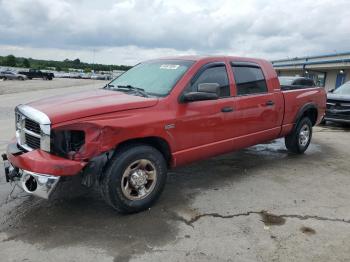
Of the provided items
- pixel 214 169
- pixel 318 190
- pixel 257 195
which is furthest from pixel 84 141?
pixel 318 190

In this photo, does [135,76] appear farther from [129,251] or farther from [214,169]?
[129,251]

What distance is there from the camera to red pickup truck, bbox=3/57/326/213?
391cm

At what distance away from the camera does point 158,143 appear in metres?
4.66

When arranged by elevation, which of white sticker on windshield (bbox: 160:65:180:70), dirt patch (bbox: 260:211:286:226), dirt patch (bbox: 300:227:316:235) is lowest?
dirt patch (bbox: 260:211:286:226)

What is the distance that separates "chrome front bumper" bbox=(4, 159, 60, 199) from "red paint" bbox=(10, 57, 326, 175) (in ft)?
0.30

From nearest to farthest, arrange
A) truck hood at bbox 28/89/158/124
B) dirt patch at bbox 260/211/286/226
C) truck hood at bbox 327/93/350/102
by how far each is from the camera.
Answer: truck hood at bbox 28/89/158/124, dirt patch at bbox 260/211/286/226, truck hood at bbox 327/93/350/102

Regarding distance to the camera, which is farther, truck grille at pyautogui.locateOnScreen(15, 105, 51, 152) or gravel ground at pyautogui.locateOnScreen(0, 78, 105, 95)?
gravel ground at pyautogui.locateOnScreen(0, 78, 105, 95)

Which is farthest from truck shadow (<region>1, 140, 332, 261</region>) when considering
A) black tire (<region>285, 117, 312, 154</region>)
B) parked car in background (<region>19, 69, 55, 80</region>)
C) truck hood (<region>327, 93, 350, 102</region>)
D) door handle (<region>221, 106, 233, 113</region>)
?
parked car in background (<region>19, 69, 55, 80</region>)

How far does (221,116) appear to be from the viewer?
5.29 metres

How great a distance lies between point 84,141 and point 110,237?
102 centimetres

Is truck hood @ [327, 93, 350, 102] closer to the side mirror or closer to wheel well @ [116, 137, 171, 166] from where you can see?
the side mirror

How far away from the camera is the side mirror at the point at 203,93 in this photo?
15.4 ft

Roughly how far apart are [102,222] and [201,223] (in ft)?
3.61

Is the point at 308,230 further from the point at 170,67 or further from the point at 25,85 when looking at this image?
the point at 25,85
